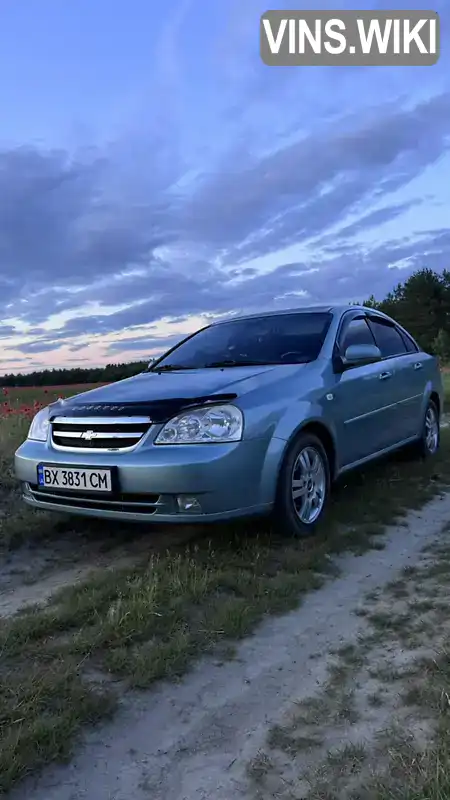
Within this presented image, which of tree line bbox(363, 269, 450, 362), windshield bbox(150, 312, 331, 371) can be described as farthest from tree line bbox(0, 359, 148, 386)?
tree line bbox(363, 269, 450, 362)

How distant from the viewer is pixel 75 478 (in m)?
3.63

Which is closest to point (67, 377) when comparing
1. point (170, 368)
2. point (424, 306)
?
point (170, 368)

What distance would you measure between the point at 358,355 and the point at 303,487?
1176 mm

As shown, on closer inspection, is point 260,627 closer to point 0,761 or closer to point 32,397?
point 0,761

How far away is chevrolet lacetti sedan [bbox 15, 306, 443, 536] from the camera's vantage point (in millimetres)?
3414

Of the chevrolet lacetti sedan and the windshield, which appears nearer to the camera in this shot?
the chevrolet lacetti sedan

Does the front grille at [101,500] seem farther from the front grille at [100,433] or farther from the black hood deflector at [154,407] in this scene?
the black hood deflector at [154,407]

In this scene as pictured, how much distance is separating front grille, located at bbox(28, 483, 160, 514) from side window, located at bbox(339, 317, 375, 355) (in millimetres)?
2071

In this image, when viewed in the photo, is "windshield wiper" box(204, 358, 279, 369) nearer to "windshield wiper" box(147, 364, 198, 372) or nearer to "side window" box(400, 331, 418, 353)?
"windshield wiper" box(147, 364, 198, 372)

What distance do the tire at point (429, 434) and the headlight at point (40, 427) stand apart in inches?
149

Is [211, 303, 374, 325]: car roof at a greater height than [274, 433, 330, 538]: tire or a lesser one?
greater

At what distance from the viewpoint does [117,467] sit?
136 inches

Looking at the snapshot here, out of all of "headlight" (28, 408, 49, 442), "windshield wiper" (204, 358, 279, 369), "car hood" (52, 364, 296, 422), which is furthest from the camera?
"windshield wiper" (204, 358, 279, 369)

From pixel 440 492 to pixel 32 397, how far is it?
529 cm
